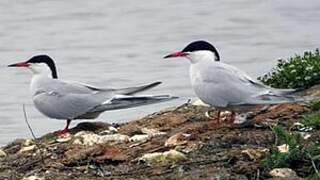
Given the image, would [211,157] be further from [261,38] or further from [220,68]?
[261,38]

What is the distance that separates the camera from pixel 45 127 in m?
13.1

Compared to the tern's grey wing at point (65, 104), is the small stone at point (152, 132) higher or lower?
lower

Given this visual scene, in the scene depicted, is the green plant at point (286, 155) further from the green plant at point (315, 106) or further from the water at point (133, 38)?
the water at point (133, 38)

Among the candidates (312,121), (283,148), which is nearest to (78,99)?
(312,121)

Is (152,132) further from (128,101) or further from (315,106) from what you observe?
(315,106)

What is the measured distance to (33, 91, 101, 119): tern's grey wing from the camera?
32.9 feet

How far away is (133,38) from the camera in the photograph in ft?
61.6

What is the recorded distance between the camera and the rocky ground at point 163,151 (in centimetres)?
762

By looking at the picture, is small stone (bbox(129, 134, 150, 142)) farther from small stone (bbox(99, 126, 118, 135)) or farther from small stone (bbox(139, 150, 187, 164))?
small stone (bbox(139, 150, 187, 164))

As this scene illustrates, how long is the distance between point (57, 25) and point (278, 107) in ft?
36.8

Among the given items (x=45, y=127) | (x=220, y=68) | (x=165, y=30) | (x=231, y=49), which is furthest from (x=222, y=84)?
(x=165, y=30)

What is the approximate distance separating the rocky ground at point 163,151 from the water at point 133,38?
3.49m

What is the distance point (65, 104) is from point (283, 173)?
3.17m

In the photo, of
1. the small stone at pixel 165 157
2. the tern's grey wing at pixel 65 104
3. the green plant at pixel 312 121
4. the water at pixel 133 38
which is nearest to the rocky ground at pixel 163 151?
the small stone at pixel 165 157
